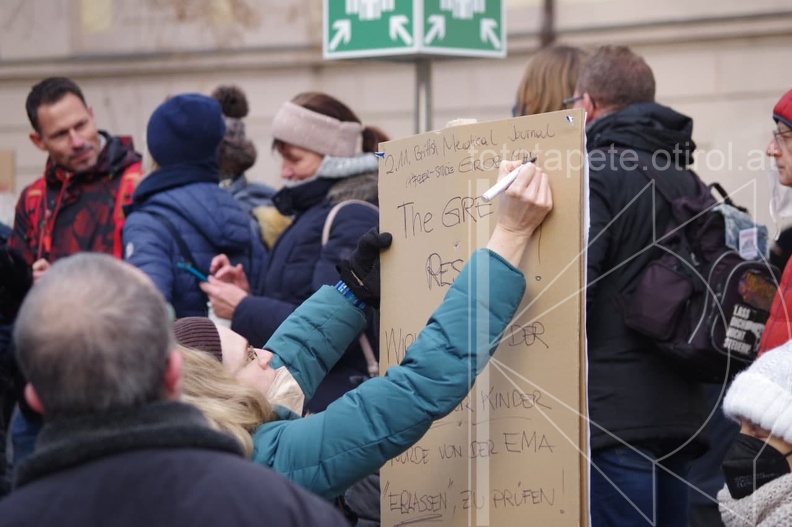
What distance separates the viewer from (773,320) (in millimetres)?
2852

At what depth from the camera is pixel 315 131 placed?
162 inches

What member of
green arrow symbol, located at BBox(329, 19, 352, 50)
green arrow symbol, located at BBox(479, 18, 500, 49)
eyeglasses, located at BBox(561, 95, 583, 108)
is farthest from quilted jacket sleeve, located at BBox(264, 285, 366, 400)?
green arrow symbol, located at BBox(479, 18, 500, 49)

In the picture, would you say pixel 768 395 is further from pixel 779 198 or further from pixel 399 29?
pixel 399 29

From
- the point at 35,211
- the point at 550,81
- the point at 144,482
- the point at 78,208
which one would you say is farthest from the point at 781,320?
the point at 35,211

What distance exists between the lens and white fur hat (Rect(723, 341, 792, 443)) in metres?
2.42

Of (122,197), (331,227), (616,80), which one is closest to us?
(616,80)

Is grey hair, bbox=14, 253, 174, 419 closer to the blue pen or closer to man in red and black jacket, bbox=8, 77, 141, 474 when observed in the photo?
the blue pen

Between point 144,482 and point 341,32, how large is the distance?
139 inches

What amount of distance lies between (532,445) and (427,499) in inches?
12.3

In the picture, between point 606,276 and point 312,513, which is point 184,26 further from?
point 312,513

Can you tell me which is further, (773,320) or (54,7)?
(54,7)

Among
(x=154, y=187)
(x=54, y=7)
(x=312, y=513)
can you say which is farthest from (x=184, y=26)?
(x=312, y=513)

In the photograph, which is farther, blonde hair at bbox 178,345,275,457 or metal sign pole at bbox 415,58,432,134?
metal sign pole at bbox 415,58,432,134

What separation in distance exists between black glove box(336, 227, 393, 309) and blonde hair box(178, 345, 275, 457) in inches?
20.1
